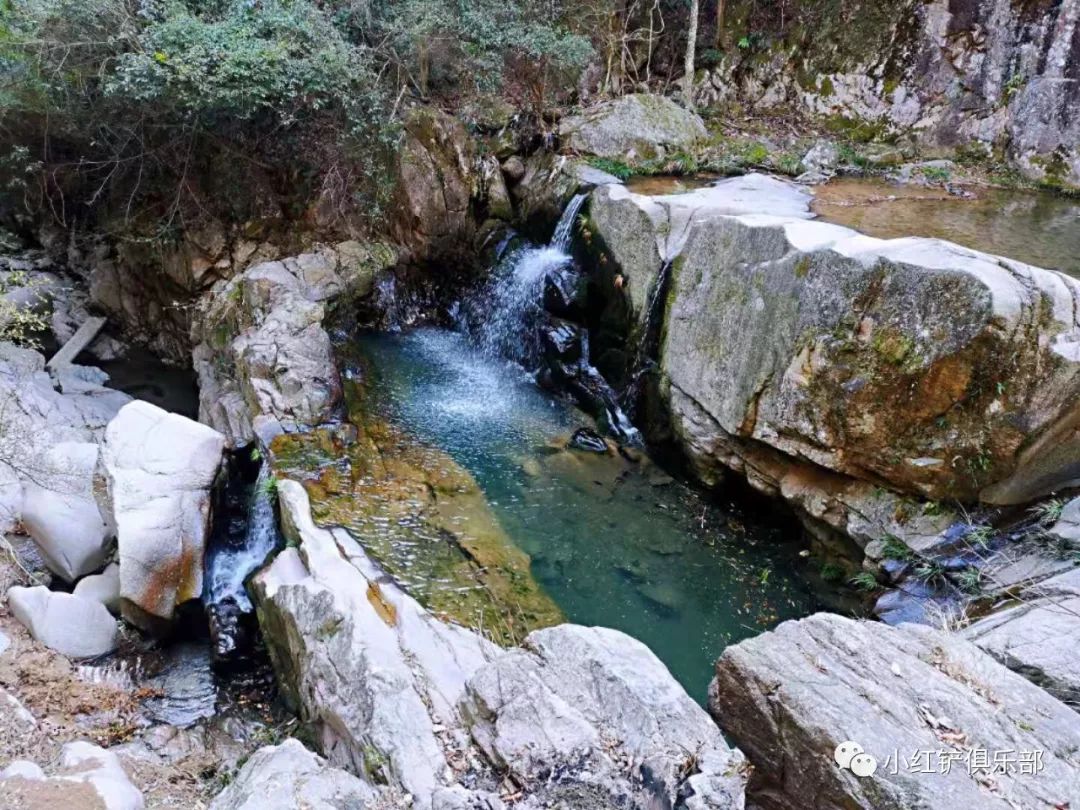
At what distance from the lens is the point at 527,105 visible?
1149cm

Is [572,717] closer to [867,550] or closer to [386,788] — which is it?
[386,788]

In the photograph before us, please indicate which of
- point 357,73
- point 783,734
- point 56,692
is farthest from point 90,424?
point 783,734

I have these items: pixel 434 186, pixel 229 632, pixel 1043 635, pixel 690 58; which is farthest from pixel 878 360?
pixel 690 58

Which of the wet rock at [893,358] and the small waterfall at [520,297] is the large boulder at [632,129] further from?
the wet rock at [893,358]

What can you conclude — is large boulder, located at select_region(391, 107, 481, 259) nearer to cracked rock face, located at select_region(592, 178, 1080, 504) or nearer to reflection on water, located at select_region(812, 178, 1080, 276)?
cracked rock face, located at select_region(592, 178, 1080, 504)

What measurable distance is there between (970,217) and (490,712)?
8.46m

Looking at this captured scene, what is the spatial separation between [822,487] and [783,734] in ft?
11.7

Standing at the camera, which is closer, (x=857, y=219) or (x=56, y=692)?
(x=56, y=692)

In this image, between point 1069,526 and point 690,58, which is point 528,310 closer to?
point 690,58

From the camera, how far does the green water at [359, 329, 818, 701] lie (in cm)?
575

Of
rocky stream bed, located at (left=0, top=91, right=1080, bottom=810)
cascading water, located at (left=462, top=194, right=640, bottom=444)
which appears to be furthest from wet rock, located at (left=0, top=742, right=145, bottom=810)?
cascading water, located at (left=462, top=194, right=640, bottom=444)

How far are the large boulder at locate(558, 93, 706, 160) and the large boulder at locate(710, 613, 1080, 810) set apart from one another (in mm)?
8829

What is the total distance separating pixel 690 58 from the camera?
12.0m

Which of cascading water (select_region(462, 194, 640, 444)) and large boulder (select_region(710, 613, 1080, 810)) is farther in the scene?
cascading water (select_region(462, 194, 640, 444))
